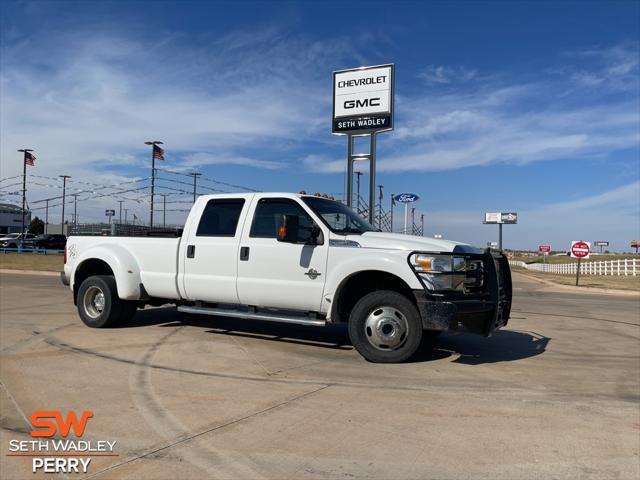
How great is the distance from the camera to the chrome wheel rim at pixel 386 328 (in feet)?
20.2

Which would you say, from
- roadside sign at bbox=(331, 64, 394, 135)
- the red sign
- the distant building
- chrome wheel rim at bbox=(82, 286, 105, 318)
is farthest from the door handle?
the distant building

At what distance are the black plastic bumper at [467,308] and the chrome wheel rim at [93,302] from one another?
5047 mm

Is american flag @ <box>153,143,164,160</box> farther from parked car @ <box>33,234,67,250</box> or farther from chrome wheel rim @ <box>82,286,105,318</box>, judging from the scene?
chrome wheel rim @ <box>82,286,105,318</box>

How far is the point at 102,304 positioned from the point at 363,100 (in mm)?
11308

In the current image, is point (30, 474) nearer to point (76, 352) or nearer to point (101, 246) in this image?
point (76, 352)

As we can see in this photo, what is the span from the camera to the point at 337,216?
715 cm

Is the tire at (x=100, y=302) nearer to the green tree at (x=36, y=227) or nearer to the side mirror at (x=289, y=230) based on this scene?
the side mirror at (x=289, y=230)

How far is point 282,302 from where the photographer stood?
6.87 meters

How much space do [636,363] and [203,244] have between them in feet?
19.4

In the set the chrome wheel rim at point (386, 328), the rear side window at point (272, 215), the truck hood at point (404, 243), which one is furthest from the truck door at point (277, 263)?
the chrome wheel rim at point (386, 328)

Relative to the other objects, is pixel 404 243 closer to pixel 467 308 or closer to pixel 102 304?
pixel 467 308

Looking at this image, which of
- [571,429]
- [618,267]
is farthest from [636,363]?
[618,267]

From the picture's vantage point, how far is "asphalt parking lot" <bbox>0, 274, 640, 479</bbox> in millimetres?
3510

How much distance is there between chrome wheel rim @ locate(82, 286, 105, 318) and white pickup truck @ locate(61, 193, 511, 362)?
2 cm
